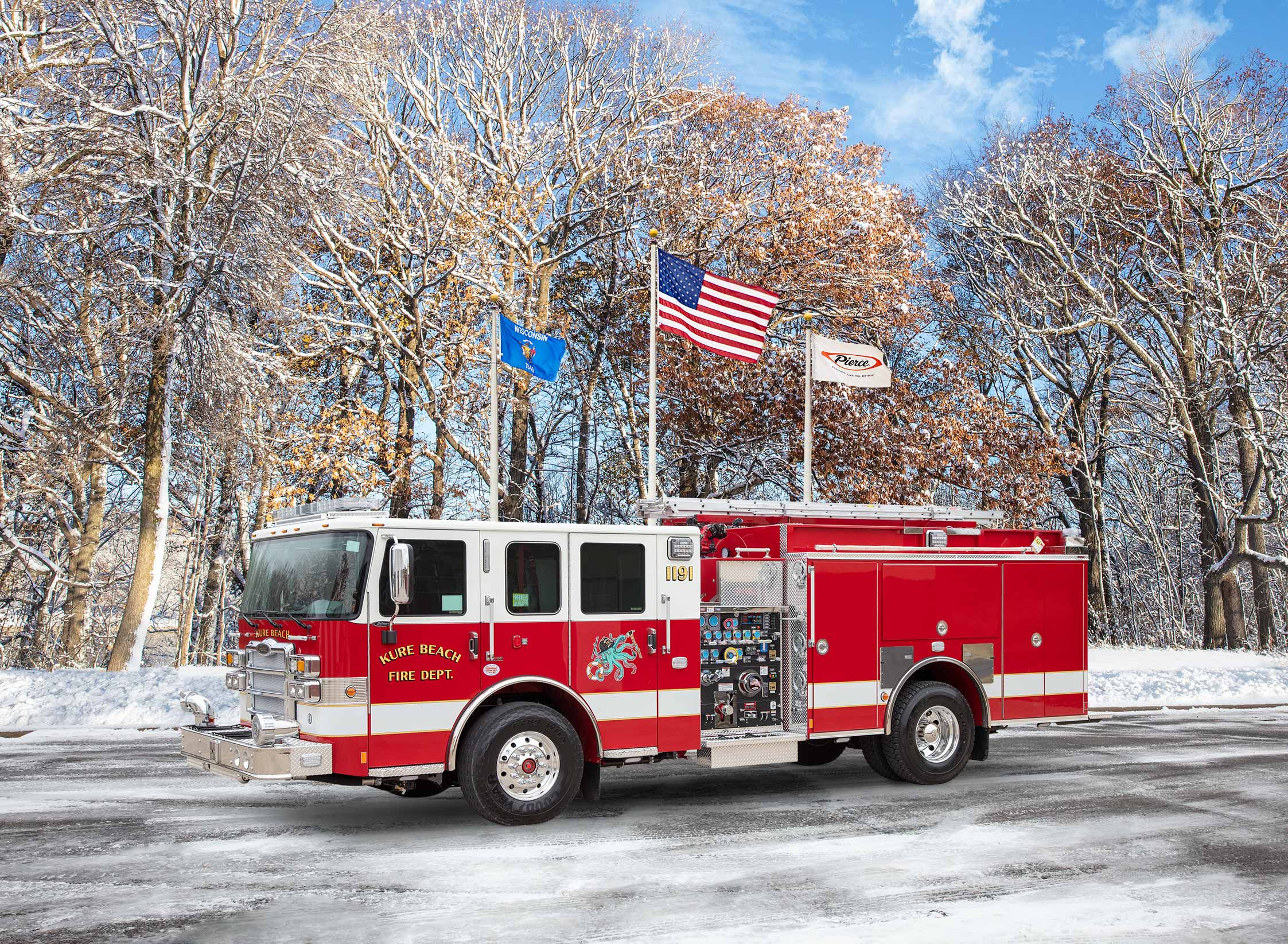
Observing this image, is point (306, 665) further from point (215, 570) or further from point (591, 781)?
point (215, 570)

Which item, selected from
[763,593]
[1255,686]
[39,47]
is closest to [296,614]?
[763,593]

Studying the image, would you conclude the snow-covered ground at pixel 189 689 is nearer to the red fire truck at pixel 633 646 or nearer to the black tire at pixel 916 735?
the red fire truck at pixel 633 646

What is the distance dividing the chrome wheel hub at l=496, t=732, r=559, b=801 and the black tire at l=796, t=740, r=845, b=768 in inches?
151

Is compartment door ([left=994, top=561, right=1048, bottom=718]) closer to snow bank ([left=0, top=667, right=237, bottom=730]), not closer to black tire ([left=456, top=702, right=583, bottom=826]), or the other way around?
black tire ([left=456, top=702, right=583, bottom=826])

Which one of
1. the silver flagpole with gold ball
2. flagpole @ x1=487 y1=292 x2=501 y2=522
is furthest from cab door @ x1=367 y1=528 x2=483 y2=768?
the silver flagpole with gold ball

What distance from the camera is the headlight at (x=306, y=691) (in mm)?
8125

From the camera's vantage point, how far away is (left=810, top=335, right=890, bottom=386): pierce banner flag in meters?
18.7

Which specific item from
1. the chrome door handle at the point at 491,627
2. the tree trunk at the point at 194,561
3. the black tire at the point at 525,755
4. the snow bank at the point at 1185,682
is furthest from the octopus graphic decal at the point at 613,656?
the tree trunk at the point at 194,561

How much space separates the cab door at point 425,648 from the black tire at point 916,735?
440 centimetres

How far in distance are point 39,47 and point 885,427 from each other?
19.1 metres

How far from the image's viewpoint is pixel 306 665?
8.24 m

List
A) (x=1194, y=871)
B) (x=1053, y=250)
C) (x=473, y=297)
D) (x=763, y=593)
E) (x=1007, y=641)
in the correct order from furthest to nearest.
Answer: (x=1053, y=250), (x=473, y=297), (x=1007, y=641), (x=763, y=593), (x=1194, y=871)

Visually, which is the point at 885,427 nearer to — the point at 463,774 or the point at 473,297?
the point at 473,297

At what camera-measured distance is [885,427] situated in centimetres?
2675
